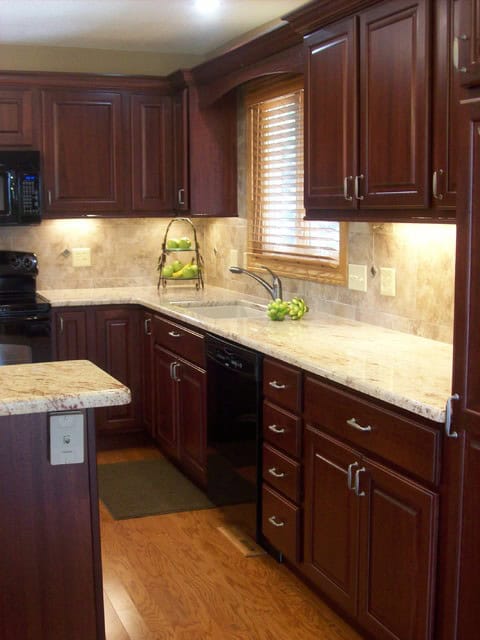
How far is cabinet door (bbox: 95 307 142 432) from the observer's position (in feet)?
16.7

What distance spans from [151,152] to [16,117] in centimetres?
83

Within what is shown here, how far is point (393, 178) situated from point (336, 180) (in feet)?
1.37

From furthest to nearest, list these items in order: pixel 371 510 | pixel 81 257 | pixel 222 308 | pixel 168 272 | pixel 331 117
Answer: pixel 81 257 < pixel 168 272 < pixel 222 308 < pixel 331 117 < pixel 371 510

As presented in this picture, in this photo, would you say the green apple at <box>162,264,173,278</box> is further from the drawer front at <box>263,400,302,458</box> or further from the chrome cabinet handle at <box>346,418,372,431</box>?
the chrome cabinet handle at <box>346,418,372,431</box>

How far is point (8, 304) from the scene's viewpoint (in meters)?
5.02

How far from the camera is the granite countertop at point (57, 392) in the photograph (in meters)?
2.01

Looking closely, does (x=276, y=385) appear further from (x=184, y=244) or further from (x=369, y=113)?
(x=184, y=244)

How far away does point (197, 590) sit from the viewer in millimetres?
3301

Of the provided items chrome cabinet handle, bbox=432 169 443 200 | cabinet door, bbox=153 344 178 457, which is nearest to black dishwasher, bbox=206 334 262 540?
cabinet door, bbox=153 344 178 457

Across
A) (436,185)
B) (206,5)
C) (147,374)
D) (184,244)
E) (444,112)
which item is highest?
(206,5)

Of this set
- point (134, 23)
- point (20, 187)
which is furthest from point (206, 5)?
point (20, 187)

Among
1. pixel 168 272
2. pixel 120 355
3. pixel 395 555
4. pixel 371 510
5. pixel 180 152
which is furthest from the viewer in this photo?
pixel 168 272

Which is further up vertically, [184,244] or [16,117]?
[16,117]

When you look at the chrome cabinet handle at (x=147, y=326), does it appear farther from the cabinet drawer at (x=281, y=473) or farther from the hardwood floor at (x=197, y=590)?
the cabinet drawer at (x=281, y=473)
